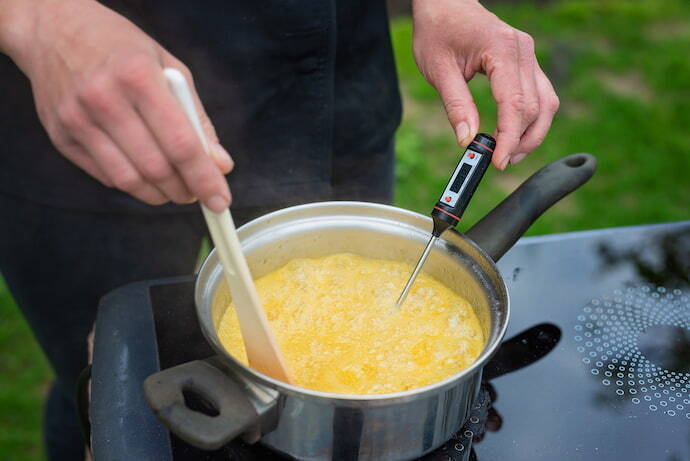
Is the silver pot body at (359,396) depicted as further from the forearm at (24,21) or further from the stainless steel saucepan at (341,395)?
the forearm at (24,21)

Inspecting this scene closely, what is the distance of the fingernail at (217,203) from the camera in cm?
84

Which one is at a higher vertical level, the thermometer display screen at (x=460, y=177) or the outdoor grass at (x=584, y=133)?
the thermometer display screen at (x=460, y=177)

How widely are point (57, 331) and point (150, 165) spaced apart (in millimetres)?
943

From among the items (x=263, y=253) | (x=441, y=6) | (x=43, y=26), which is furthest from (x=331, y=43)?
(x=43, y=26)

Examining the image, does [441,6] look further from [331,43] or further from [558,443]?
[558,443]

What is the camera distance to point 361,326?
3.59 feet

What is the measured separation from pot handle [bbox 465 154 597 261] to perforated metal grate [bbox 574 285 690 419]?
0.21 m

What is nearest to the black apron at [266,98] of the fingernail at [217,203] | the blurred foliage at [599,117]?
the fingernail at [217,203]

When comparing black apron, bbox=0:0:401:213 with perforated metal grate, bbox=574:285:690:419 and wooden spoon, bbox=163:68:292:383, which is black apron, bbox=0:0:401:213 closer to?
wooden spoon, bbox=163:68:292:383

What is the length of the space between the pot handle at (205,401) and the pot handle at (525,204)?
514mm

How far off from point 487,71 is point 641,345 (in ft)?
1.84

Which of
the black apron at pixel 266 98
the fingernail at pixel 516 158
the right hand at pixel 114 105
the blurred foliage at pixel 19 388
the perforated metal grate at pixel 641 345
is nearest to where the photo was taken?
the right hand at pixel 114 105

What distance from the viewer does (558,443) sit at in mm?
992

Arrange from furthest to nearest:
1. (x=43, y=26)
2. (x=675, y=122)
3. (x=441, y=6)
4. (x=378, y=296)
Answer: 1. (x=675, y=122)
2. (x=441, y=6)
3. (x=378, y=296)
4. (x=43, y=26)
